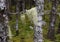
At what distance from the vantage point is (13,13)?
67.3 ft

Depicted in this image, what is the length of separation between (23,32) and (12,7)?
5956 mm

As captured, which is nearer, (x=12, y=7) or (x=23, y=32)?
(x=23, y=32)

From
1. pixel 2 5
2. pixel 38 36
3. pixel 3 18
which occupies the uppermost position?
pixel 2 5

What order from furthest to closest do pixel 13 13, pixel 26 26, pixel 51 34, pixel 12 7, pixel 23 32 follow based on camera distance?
1. pixel 12 7
2. pixel 13 13
3. pixel 26 26
4. pixel 23 32
5. pixel 51 34

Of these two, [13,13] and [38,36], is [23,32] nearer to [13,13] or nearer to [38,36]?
[13,13]

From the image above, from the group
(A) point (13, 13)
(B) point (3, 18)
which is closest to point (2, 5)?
(B) point (3, 18)

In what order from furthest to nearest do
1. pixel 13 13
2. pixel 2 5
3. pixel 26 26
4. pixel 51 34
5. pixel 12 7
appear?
pixel 12 7, pixel 13 13, pixel 26 26, pixel 51 34, pixel 2 5

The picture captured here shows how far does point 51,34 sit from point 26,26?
2.90 metres

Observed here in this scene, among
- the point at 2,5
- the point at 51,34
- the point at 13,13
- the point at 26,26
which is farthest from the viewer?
the point at 13,13

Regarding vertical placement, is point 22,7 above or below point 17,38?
above

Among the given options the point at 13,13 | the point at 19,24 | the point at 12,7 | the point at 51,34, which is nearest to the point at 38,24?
the point at 51,34

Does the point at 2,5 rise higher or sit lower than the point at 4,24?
higher

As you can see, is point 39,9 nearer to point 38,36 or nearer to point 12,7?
point 38,36

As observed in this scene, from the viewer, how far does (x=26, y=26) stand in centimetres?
1795
